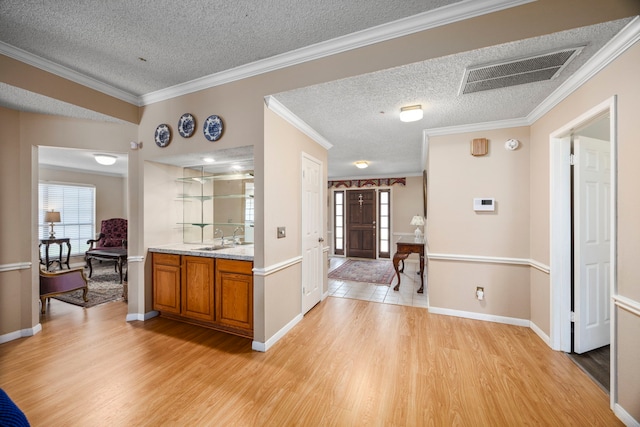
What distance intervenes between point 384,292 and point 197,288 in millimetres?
2902

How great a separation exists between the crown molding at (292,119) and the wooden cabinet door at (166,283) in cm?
203

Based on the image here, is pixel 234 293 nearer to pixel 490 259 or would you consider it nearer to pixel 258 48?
pixel 258 48

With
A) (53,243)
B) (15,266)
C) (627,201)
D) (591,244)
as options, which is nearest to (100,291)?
(15,266)

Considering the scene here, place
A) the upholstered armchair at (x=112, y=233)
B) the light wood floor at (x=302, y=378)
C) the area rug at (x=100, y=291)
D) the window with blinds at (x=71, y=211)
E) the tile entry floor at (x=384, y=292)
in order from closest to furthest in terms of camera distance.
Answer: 1. the light wood floor at (x=302, y=378)
2. the area rug at (x=100, y=291)
3. the tile entry floor at (x=384, y=292)
4. the window with blinds at (x=71, y=211)
5. the upholstered armchair at (x=112, y=233)

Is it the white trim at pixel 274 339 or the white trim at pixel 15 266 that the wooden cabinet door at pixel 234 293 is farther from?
the white trim at pixel 15 266

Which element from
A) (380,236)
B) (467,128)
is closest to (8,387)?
(467,128)

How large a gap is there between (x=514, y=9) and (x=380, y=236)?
20.1 feet

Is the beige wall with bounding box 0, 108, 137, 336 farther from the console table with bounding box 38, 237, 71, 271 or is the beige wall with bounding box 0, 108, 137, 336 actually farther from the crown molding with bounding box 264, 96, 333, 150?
the console table with bounding box 38, 237, 71, 271

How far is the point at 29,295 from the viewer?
9.08ft

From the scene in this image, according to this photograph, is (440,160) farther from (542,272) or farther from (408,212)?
(408,212)

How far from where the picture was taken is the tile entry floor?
390cm

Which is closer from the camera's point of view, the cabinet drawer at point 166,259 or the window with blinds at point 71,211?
the cabinet drawer at point 166,259

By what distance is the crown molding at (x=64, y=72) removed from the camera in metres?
2.16

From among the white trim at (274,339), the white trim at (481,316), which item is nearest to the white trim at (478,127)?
the white trim at (481,316)
